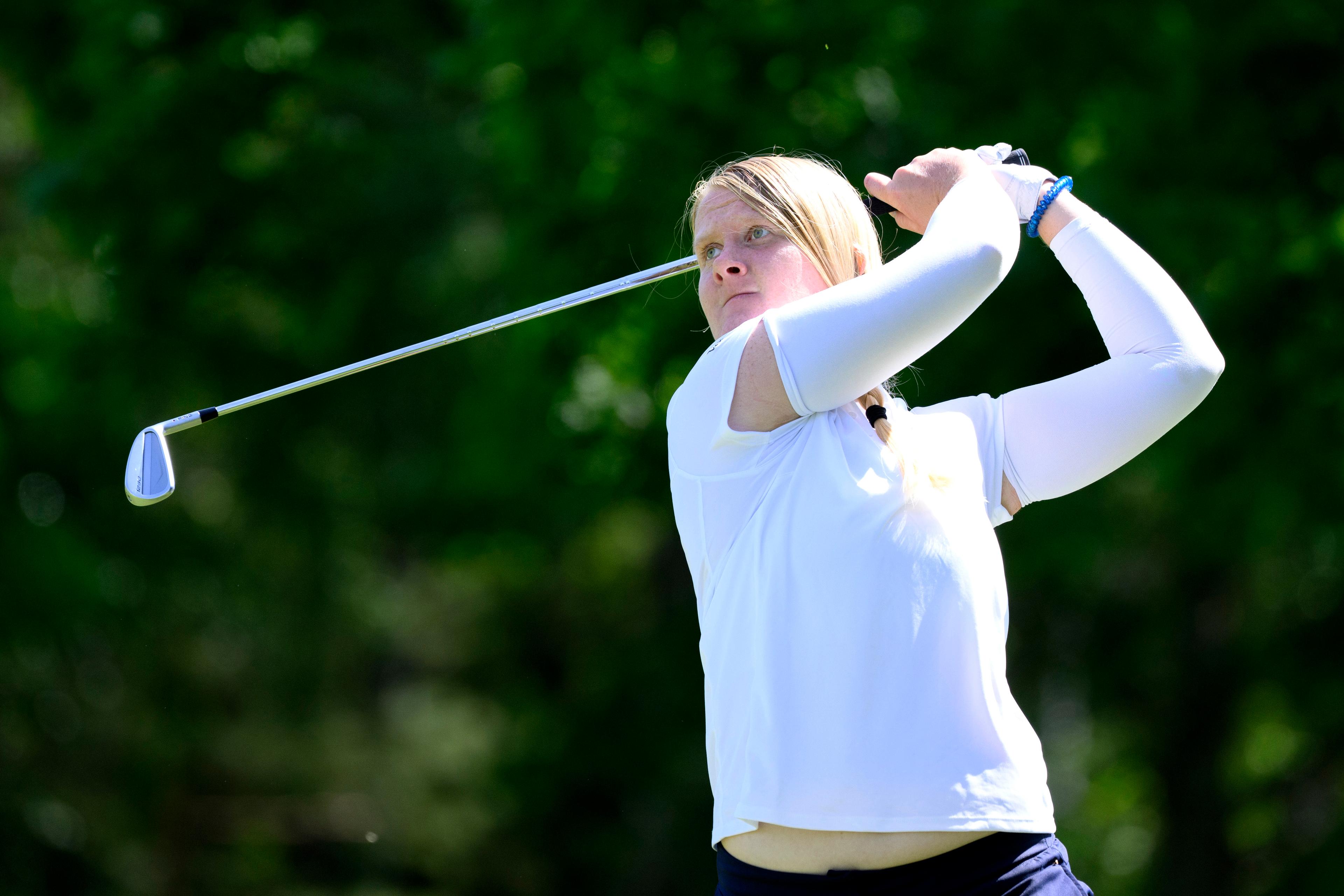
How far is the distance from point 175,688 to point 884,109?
10.1 metres

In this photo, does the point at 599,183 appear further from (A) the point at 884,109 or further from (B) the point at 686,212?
(B) the point at 686,212

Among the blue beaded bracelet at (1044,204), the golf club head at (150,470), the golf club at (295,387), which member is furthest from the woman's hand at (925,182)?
the golf club head at (150,470)

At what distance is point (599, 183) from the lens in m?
6.62

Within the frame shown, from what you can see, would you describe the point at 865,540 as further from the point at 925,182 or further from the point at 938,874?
the point at 925,182

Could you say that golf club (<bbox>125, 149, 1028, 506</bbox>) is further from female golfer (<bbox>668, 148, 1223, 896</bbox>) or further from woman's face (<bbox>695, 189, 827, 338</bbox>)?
female golfer (<bbox>668, 148, 1223, 896</bbox>)

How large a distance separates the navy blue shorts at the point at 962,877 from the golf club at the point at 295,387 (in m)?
1.05

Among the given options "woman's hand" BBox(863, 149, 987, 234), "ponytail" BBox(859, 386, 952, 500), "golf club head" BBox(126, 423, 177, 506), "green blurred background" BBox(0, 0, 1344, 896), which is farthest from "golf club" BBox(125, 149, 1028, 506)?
"green blurred background" BBox(0, 0, 1344, 896)

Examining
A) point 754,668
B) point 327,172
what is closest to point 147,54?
point 327,172

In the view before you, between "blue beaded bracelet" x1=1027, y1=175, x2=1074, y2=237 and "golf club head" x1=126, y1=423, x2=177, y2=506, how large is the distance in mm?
1797

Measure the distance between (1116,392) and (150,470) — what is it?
6.62 ft

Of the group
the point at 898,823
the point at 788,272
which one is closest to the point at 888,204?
the point at 788,272

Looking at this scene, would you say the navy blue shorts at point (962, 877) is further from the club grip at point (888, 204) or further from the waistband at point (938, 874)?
the club grip at point (888, 204)

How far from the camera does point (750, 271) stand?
7.21 ft

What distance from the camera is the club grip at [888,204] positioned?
2441mm
